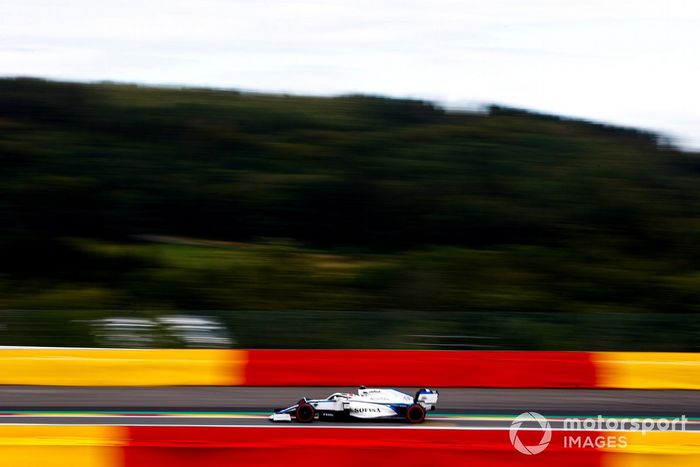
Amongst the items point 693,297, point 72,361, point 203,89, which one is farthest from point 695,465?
point 203,89

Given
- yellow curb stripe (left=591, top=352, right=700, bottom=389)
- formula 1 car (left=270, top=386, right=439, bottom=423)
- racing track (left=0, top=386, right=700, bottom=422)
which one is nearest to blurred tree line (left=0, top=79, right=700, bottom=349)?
yellow curb stripe (left=591, top=352, right=700, bottom=389)

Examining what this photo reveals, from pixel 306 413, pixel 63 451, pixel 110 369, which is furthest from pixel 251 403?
pixel 63 451

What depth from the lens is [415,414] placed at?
6.36 m

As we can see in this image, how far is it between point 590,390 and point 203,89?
21997 millimetres

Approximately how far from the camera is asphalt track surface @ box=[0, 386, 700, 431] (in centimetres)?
764

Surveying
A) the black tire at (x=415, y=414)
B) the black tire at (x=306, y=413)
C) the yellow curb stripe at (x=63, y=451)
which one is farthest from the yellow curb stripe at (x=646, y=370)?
the yellow curb stripe at (x=63, y=451)

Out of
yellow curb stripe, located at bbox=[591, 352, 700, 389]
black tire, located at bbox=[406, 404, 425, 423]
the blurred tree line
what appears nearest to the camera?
black tire, located at bbox=[406, 404, 425, 423]

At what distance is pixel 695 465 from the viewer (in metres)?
4.50

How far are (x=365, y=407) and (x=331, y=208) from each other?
51.7ft

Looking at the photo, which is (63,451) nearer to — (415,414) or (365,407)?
(365,407)

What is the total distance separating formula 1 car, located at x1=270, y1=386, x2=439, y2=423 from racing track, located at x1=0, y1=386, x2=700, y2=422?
61 centimetres

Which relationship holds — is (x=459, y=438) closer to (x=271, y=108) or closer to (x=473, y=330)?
(x=473, y=330)

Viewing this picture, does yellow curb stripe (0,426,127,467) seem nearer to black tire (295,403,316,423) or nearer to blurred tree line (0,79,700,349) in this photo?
black tire (295,403,316,423)

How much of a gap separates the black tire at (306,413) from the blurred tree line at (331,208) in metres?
11.8
